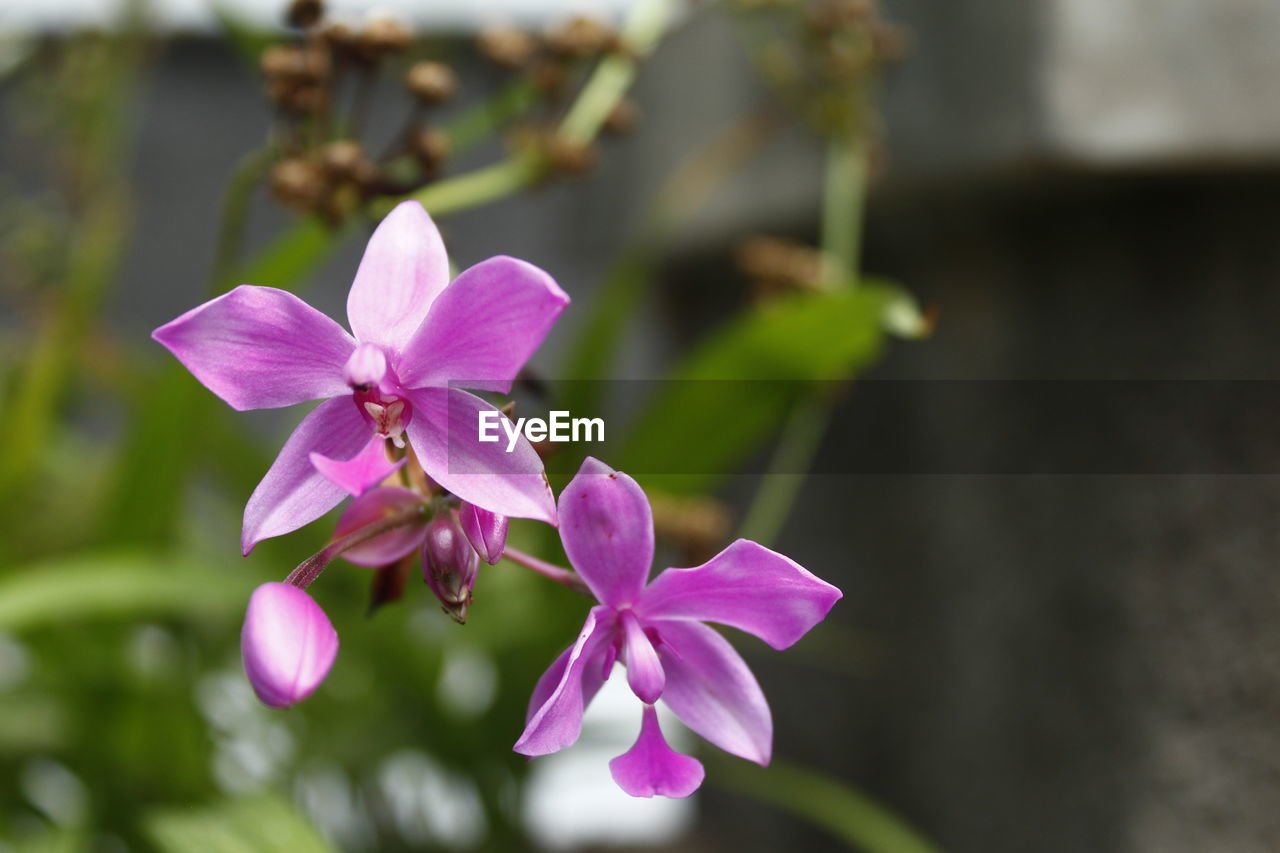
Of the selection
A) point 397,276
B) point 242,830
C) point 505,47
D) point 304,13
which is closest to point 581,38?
point 505,47

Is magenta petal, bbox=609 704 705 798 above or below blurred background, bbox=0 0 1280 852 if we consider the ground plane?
below

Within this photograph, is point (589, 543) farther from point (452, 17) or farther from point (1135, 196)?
point (452, 17)

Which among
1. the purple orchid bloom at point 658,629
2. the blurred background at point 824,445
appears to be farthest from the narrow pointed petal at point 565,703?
the blurred background at point 824,445

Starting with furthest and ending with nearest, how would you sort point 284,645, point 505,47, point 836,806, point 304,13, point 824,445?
1. point 824,445
2. point 836,806
3. point 505,47
4. point 304,13
5. point 284,645

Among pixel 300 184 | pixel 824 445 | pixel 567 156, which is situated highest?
pixel 824 445

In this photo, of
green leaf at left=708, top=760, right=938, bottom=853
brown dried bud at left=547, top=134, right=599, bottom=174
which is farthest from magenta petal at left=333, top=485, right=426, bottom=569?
green leaf at left=708, top=760, right=938, bottom=853

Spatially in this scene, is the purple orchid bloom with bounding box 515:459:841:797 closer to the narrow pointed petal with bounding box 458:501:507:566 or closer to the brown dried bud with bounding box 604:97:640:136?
the narrow pointed petal with bounding box 458:501:507:566

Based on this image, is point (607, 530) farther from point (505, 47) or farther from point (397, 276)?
point (505, 47)
